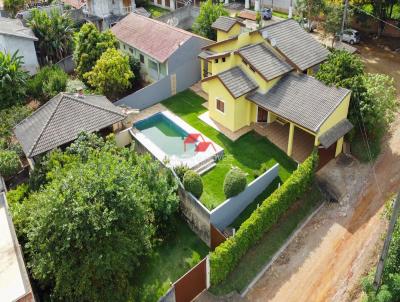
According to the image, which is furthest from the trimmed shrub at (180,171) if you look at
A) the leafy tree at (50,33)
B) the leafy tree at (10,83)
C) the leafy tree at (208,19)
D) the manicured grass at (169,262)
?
the leafy tree at (50,33)

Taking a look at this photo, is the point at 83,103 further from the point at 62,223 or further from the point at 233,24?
the point at 233,24

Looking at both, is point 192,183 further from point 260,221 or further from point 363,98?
point 363,98

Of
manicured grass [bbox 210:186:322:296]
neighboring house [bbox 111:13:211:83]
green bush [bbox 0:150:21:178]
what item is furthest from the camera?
neighboring house [bbox 111:13:211:83]

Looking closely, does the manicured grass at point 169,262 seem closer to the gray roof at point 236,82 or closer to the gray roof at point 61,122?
the gray roof at point 61,122

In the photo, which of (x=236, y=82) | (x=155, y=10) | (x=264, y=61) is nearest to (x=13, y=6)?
(x=155, y=10)

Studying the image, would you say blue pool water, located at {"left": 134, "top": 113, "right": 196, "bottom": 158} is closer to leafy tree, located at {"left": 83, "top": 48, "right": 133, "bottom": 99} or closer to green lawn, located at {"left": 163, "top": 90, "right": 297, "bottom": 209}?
green lawn, located at {"left": 163, "top": 90, "right": 297, "bottom": 209}

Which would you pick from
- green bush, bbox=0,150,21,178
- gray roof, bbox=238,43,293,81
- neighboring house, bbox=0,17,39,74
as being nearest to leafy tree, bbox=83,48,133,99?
neighboring house, bbox=0,17,39,74

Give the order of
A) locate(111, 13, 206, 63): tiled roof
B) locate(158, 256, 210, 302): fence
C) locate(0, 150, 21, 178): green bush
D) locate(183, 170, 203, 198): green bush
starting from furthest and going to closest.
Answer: locate(111, 13, 206, 63): tiled roof < locate(0, 150, 21, 178): green bush < locate(183, 170, 203, 198): green bush < locate(158, 256, 210, 302): fence
